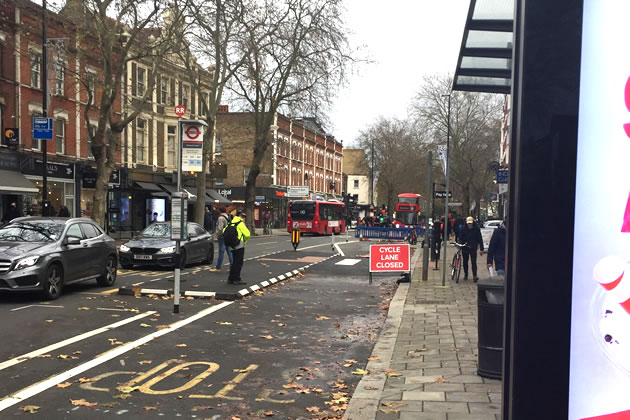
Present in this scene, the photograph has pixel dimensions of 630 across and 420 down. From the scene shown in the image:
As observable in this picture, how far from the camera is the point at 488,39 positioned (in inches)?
213

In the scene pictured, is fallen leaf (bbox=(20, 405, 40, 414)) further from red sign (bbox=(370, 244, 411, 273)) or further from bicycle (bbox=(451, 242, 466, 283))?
bicycle (bbox=(451, 242, 466, 283))

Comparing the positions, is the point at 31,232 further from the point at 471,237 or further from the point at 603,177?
the point at 603,177

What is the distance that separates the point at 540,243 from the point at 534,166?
312mm

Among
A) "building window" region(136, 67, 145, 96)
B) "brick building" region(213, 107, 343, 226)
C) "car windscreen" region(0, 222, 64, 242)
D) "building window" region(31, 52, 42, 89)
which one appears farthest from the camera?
"brick building" region(213, 107, 343, 226)

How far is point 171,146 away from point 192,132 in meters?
32.0

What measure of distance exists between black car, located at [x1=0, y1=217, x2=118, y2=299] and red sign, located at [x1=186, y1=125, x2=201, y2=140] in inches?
138

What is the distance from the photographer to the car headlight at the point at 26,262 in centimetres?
992

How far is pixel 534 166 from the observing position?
2307 millimetres

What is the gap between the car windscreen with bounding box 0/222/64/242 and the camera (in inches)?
432

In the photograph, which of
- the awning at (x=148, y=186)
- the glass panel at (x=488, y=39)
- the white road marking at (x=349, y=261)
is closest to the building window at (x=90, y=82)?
the awning at (x=148, y=186)

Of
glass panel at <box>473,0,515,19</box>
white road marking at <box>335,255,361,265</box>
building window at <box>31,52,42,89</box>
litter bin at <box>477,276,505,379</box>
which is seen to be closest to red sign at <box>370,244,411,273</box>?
white road marking at <box>335,255,361,265</box>

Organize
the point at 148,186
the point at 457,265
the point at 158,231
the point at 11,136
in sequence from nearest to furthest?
1. the point at 457,265
2. the point at 158,231
3. the point at 11,136
4. the point at 148,186

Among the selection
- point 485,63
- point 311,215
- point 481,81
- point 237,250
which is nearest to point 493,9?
point 485,63

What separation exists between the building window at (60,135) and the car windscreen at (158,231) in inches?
600
